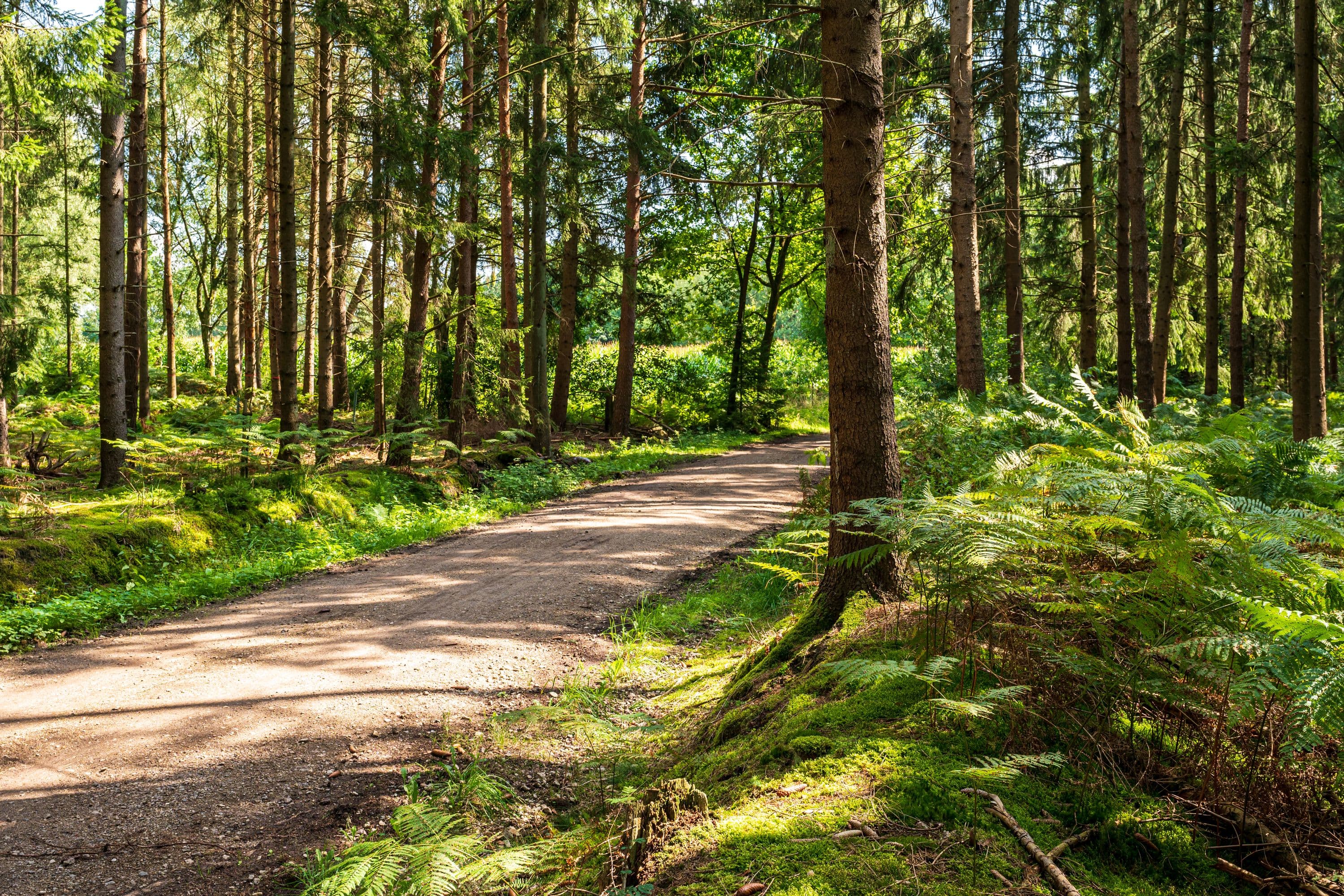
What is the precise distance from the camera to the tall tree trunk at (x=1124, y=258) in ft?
38.9

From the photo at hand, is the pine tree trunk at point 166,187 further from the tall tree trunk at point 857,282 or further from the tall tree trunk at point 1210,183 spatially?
the tall tree trunk at point 1210,183

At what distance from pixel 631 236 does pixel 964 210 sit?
9582 mm

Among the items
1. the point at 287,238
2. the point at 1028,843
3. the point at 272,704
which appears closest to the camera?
the point at 1028,843

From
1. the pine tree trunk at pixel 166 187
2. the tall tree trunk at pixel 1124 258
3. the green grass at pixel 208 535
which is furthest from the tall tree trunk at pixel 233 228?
the tall tree trunk at pixel 1124 258

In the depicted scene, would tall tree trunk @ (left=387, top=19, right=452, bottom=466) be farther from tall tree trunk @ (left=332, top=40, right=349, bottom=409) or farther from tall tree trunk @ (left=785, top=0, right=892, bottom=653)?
tall tree trunk @ (left=785, top=0, right=892, bottom=653)

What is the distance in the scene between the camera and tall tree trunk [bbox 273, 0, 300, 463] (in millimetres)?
11109

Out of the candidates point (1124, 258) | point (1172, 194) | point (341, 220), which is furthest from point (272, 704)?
point (1172, 194)

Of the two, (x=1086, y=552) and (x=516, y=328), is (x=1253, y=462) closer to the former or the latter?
(x=1086, y=552)

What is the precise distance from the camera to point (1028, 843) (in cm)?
225

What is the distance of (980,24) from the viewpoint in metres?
14.0

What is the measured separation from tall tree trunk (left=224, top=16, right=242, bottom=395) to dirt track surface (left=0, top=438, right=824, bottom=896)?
17.7 m

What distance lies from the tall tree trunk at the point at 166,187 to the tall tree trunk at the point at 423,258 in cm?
692

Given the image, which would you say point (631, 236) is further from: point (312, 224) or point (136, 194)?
point (136, 194)

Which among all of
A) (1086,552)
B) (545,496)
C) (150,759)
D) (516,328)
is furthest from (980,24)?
(150,759)
